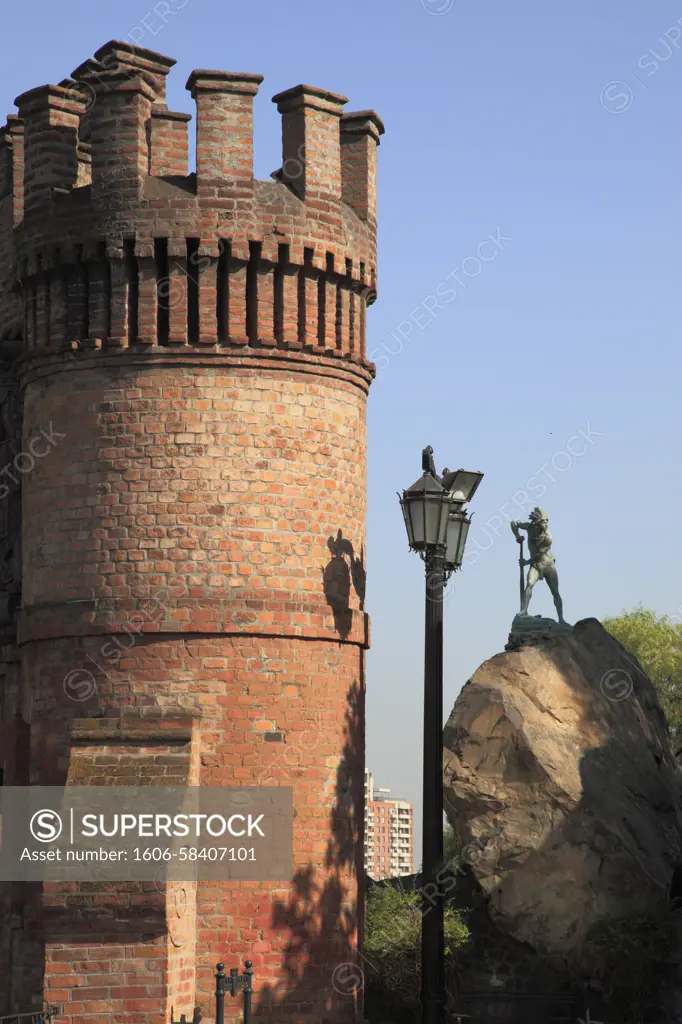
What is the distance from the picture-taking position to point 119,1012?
1513 centimetres

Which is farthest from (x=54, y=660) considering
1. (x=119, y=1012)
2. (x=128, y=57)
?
(x=128, y=57)

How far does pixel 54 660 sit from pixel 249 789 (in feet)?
8.49

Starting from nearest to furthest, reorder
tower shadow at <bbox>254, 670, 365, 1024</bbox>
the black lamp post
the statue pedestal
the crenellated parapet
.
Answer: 1. the black lamp post
2. tower shadow at <bbox>254, 670, 365, 1024</bbox>
3. the crenellated parapet
4. the statue pedestal

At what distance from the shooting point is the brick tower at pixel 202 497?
16.7 meters

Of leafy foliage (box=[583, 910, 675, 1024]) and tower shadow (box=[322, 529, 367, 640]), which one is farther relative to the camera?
leafy foliage (box=[583, 910, 675, 1024])

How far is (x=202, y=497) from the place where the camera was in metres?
17.0

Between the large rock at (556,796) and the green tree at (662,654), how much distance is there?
2540 centimetres

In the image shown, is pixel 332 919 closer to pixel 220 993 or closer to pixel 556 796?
pixel 220 993

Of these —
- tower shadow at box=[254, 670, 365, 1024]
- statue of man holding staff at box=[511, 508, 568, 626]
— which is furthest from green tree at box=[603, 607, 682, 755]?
tower shadow at box=[254, 670, 365, 1024]

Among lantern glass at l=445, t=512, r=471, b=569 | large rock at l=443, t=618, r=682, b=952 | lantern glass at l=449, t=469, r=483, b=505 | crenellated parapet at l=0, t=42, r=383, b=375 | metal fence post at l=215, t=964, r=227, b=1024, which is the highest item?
crenellated parapet at l=0, t=42, r=383, b=375

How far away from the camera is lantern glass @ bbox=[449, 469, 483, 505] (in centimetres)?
1442

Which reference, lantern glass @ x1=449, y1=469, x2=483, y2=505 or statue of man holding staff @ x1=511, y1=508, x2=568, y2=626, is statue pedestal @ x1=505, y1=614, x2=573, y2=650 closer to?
statue of man holding staff @ x1=511, y1=508, x2=568, y2=626

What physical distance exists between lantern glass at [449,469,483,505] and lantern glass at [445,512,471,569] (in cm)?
24

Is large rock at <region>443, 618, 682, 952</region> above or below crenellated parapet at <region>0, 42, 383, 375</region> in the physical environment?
below
